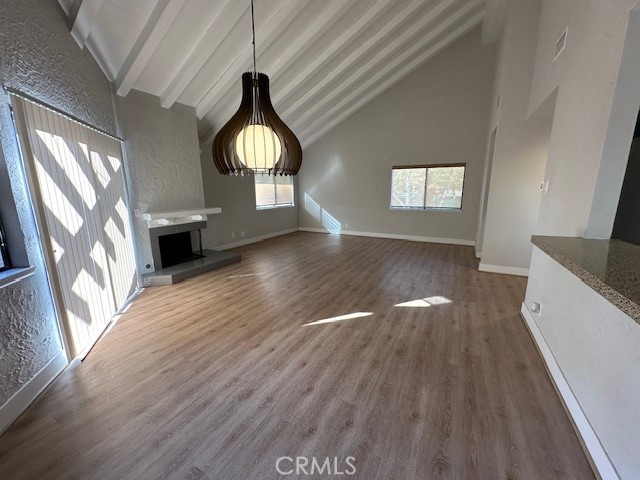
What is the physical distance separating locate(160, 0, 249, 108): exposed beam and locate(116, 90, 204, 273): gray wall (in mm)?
298

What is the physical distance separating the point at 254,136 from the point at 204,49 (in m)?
2.44

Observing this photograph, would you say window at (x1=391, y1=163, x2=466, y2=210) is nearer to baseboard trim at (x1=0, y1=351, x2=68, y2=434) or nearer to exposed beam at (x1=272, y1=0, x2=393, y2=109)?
exposed beam at (x1=272, y1=0, x2=393, y2=109)

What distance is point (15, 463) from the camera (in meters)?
1.38

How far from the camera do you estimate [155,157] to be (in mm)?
3914

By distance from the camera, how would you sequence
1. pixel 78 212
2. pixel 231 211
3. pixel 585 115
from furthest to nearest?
pixel 231 211 < pixel 78 212 < pixel 585 115

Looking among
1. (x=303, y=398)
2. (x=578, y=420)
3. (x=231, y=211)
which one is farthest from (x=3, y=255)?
(x=231, y=211)

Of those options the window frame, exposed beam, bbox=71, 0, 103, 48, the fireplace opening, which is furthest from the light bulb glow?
the window frame

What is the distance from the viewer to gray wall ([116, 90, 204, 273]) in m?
3.64

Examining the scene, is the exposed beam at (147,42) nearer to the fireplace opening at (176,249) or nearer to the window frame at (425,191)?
the fireplace opening at (176,249)

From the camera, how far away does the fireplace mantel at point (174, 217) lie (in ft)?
12.5

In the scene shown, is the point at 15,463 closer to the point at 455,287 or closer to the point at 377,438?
the point at 377,438

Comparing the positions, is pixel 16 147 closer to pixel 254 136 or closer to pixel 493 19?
pixel 254 136

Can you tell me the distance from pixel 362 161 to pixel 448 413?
6322 mm

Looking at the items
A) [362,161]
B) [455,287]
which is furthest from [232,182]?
[455,287]
